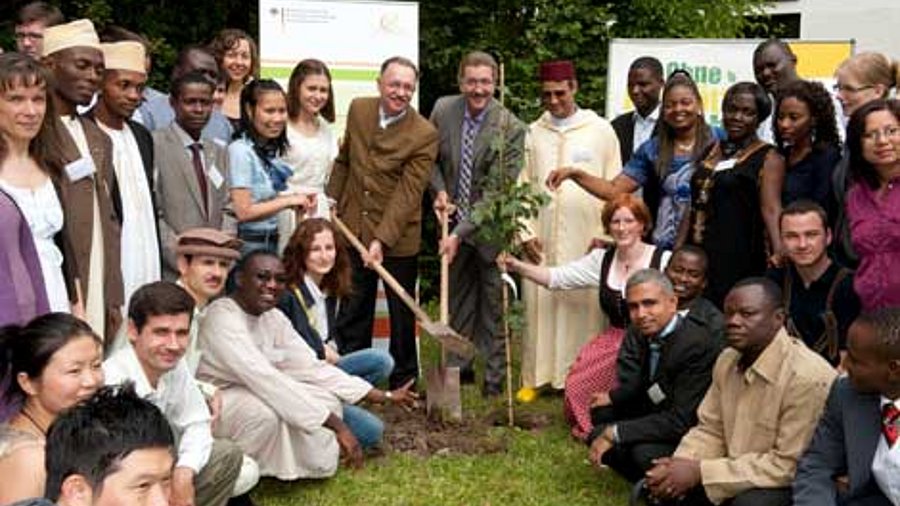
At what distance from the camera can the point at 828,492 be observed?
3969 millimetres

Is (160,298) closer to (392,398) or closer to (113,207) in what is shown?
(113,207)

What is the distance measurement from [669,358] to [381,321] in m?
2.89

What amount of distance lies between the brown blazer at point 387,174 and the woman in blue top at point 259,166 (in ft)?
2.25

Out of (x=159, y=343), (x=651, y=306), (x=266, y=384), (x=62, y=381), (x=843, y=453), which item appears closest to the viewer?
(x=62, y=381)

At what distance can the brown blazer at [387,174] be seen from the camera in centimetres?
641

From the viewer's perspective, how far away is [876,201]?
14.8 feet

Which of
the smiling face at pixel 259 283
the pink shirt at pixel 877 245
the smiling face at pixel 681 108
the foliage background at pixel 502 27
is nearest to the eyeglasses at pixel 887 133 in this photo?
the pink shirt at pixel 877 245

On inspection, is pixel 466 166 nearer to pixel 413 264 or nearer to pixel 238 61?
pixel 413 264

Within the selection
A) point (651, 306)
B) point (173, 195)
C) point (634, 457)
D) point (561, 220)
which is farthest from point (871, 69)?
point (173, 195)

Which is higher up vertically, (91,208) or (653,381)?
(91,208)

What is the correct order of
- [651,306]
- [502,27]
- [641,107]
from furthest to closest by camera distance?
[502,27], [641,107], [651,306]

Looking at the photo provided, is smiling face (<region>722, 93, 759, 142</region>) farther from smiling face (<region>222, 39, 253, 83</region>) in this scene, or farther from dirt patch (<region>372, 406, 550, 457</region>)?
smiling face (<region>222, 39, 253, 83</region>)

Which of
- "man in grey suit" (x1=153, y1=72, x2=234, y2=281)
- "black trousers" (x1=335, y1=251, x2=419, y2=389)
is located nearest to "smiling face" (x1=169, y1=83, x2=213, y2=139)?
"man in grey suit" (x1=153, y1=72, x2=234, y2=281)

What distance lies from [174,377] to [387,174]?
2472 millimetres
